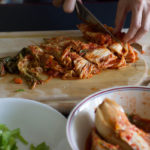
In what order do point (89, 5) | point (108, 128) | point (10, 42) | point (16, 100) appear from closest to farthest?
1. point (108, 128)
2. point (16, 100)
3. point (10, 42)
4. point (89, 5)

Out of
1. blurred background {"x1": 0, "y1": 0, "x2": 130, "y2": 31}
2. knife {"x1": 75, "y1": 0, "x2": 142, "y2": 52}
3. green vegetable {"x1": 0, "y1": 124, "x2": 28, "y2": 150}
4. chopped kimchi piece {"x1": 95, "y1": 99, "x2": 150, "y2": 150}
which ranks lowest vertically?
green vegetable {"x1": 0, "y1": 124, "x2": 28, "y2": 150}

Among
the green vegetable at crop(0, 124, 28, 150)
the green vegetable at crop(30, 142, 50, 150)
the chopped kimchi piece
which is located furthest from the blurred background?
the chopped kimchi piece

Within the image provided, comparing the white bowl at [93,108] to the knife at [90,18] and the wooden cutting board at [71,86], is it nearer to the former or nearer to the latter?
the wooden cutting board at [71,86]

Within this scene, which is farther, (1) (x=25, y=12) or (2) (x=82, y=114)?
(1) (x=25, y=12)

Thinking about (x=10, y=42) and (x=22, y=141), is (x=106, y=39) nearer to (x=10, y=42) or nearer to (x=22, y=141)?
(x=10, y=42)

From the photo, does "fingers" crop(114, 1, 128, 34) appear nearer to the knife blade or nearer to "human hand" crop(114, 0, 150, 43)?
"human hand" crop(114, 0, 150, 43)

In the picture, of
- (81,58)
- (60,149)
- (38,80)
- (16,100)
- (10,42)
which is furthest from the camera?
(10,42)

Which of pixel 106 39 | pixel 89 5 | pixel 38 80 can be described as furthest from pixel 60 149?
pixel 89 5
